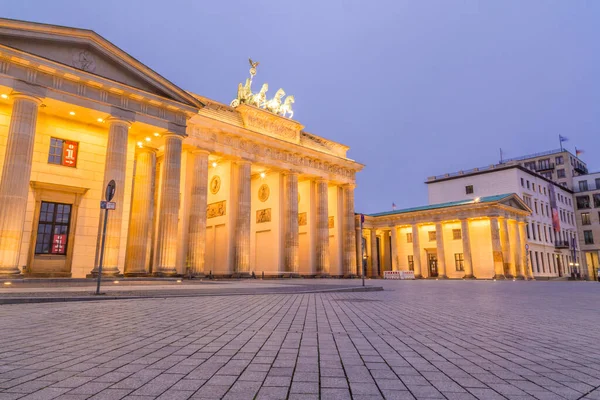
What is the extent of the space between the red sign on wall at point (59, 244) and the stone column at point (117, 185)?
2108mm

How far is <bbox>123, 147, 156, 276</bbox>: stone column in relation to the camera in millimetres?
22391

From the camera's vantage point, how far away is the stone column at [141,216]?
73.5 ft

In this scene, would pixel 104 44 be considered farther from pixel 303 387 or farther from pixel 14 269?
pixel 303 387

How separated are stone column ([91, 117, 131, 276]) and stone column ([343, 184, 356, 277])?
1047 inches

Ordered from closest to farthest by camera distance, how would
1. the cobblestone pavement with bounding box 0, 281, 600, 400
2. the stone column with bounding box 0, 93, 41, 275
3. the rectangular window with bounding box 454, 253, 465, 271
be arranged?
1. the cobblestone pavement with bounding box 0, 281, 600, 400
2. the stone column with bounding box 0, 93, 41, 275
3. the rectangular window with bounding box 454, 253, 465, 271

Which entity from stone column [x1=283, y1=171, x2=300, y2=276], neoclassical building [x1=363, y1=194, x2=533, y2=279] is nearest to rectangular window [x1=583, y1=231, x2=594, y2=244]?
neoclassical building [x1=363, y1=194, x2=533, y2=279]

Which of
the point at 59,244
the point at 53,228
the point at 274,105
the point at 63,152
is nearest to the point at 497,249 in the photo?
the point at 274,105

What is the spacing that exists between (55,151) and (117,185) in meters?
4.65

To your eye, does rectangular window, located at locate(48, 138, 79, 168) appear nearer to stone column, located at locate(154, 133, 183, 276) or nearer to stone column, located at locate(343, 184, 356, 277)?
stone column, located at locate(154, 133, 183, 276)

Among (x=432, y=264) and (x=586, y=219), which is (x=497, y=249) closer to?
(x=432, y=264)

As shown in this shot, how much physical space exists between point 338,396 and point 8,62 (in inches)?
880

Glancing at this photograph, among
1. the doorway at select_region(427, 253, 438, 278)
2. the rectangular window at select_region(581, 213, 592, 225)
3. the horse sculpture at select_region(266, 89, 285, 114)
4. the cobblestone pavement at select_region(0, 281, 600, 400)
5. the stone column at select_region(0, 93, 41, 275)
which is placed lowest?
the cobblestone pavement at select_region(0, 281, 600, 400)

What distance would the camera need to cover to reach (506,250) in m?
46.2

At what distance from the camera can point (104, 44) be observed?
20.2 m
